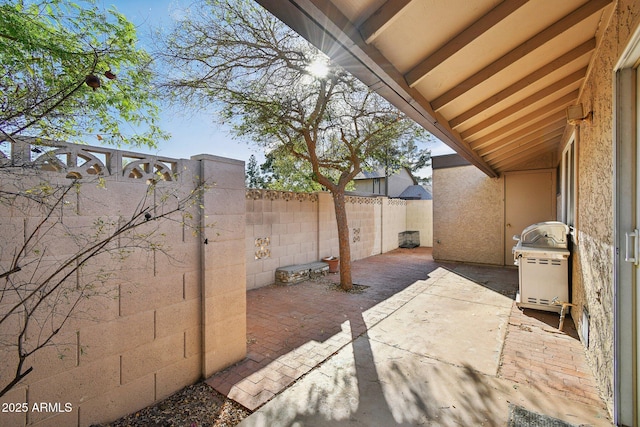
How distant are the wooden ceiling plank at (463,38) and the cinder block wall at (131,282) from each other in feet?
7.30

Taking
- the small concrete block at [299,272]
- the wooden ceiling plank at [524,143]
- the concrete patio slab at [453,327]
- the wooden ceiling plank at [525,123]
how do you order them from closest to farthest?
the concrete patio slab at [453,327]
the wooden ceiling plank at [525,123]
the wooden ceiling plank at [524,143]
the small concrete block at [299,272]

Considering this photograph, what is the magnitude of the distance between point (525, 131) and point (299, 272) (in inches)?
230

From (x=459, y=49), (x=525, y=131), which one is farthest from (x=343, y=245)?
(x=459, y=49)

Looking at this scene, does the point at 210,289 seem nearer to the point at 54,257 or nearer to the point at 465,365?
the point at 54,257

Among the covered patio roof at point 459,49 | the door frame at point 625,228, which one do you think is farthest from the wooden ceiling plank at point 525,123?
the door frame at point 625,228

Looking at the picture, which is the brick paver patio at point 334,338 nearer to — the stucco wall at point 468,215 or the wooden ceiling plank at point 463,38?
the stucco wall at point 468,215

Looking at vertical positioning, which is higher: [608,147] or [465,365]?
[608,147]

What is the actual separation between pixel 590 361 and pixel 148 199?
5.12 metres

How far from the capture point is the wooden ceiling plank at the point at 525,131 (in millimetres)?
4895

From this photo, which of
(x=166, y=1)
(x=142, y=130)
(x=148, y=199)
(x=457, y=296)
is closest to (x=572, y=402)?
(x=457, y=296)

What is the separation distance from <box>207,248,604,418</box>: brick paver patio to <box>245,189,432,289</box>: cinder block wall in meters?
0.82

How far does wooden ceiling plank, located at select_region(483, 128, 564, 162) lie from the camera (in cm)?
593

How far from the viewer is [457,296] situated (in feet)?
19.5

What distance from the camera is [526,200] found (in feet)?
28.4
